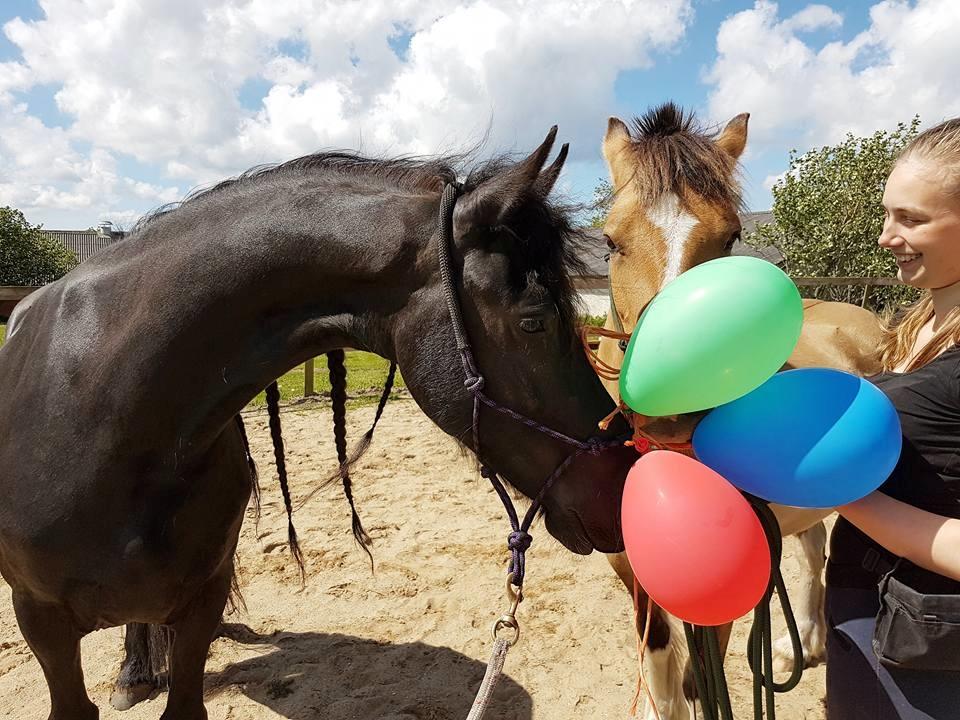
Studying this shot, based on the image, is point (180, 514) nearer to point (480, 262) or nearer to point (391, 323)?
point (391, 323)

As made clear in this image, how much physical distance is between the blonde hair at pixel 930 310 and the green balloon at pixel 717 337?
375 mm

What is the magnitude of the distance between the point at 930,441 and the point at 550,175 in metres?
1.08

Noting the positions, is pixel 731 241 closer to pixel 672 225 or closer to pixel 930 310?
pixel 672 225

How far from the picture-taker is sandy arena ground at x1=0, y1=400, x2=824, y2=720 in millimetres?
3035

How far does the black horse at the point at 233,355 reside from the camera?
1514 mm

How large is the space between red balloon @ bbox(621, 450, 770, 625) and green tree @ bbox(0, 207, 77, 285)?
104ft

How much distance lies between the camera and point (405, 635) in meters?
3.59

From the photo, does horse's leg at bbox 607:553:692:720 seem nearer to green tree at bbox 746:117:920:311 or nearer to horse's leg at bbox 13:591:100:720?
horse's leg at bbox 13:591:100:720

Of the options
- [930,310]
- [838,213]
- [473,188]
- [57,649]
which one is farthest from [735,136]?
[838,213]

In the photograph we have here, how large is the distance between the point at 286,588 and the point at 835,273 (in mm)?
13398

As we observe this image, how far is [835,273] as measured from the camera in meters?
13.2

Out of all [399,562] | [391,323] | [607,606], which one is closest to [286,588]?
[399,562]

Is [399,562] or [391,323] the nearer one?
[391,323]

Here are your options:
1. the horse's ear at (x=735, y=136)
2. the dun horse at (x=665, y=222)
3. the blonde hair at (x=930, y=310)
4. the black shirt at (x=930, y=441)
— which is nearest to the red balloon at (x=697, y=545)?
the black shirt at (x=930, y=441)
